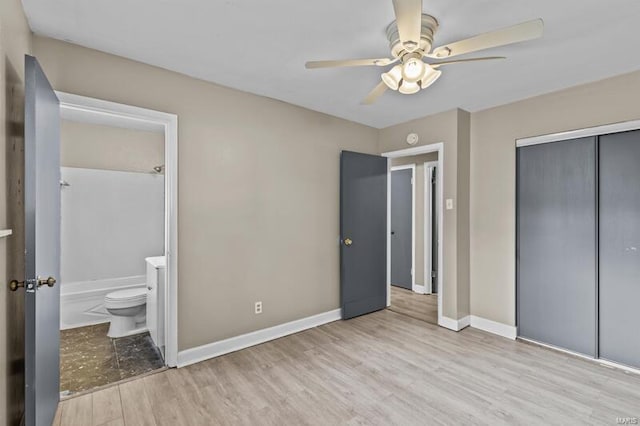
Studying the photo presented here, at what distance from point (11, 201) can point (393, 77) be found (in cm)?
222

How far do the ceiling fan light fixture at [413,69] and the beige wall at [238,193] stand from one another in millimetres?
1680

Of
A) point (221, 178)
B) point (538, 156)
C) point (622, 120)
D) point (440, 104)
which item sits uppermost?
point (440, 104)

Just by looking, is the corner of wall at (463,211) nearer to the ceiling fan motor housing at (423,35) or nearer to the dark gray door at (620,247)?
the dark gray door at (620,247)

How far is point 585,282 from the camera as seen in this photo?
2740 mm

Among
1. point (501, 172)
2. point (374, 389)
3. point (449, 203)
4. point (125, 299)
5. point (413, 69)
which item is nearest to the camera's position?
point (413, 69)

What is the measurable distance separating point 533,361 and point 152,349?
346cm

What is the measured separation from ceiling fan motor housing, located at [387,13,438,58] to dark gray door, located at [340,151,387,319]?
73.0 inches

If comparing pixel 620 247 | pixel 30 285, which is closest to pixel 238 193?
pixel 30 285

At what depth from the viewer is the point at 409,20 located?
142 centimetres

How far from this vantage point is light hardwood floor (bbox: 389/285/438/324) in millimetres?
3827

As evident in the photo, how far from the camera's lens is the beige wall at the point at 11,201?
1.44 meters

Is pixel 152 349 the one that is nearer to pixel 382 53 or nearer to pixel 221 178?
pixel 221 178

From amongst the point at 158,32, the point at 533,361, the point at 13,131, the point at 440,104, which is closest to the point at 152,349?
the point at 13,131

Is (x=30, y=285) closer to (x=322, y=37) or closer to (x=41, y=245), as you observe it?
(x=41, y=245)
